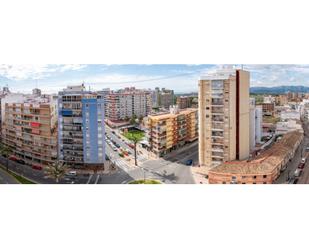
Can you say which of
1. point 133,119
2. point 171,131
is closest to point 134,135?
point 133,119

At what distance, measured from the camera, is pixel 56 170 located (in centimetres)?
515

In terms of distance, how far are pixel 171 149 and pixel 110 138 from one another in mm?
835

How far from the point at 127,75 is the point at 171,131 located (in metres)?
A: 0.96

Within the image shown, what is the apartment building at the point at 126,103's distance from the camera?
17.0 ft

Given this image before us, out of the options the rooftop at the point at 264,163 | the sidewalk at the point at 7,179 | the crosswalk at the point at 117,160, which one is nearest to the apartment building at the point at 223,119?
the rooftop at the point at 264,163

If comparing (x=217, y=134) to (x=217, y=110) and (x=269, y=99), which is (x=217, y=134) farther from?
(x=269, y=99)

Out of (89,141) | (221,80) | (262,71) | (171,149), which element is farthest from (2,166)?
(262,71)

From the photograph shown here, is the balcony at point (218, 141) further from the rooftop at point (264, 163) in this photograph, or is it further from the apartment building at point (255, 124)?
the apartment building at point (255, 124)

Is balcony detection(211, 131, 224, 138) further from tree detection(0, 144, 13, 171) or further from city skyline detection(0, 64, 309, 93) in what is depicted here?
tree detection(0, 144, 13, 171)

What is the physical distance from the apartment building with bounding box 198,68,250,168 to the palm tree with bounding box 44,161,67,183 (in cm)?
181

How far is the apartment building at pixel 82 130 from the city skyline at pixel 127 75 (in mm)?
200

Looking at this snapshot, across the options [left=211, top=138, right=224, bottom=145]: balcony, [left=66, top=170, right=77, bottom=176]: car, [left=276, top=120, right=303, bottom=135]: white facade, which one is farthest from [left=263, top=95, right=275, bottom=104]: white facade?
[left=66, top=170, right=77, bottom=176]: car

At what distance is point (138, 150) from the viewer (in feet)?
17.3

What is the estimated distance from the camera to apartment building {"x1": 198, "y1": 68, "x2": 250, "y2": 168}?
5.27 metres
